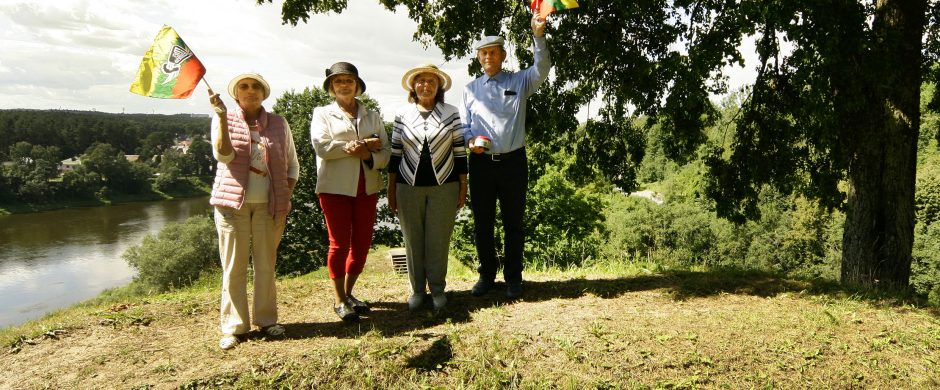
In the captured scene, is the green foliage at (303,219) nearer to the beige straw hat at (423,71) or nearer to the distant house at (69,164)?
the beige straw hat at (423,71)

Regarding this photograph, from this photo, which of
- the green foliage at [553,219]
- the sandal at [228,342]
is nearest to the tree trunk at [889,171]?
the sandal at [228,342]

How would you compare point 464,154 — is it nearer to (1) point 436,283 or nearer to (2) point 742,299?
(1) point 436,283

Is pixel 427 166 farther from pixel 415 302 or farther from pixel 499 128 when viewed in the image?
pixel 415 302

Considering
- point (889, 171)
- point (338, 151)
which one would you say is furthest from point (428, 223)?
point (889, 171)

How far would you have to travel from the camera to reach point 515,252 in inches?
198

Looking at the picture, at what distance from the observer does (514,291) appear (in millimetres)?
5109

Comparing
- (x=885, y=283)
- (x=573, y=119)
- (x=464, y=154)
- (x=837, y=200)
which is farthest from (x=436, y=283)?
(x=837, y=200)

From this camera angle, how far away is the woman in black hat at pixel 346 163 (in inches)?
166

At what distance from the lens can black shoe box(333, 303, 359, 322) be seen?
15.1 ft

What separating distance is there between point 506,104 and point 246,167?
7.26 ft

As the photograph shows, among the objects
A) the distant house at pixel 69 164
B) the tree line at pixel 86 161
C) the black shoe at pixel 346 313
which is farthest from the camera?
the distant house at pixel 69 164

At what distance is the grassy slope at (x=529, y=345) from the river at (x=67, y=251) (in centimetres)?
3396

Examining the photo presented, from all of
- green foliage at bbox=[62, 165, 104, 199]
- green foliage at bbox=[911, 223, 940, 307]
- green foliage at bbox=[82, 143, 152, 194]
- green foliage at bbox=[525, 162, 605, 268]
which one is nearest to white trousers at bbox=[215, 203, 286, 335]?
green foliage at bbox=[525, 162, 605, 268]

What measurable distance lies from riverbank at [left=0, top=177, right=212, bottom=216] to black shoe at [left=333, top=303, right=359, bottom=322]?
235 feet
